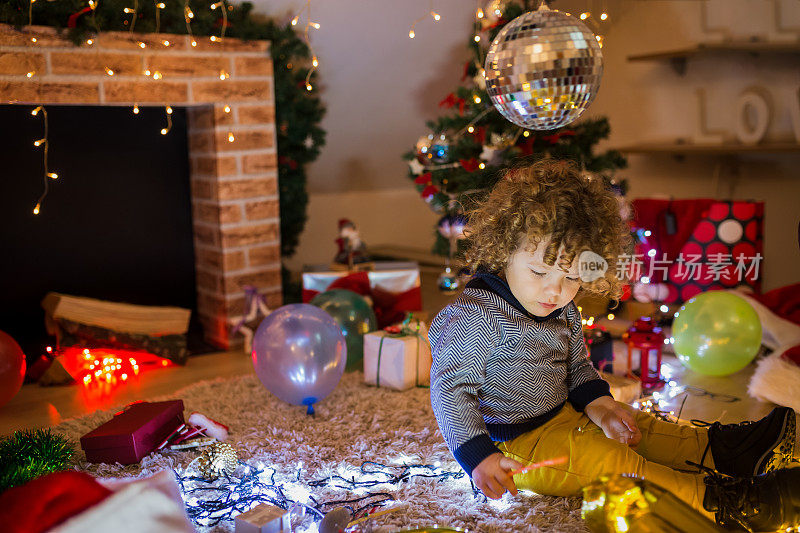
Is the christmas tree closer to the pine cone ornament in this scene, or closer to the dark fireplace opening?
the dark fireplace opening

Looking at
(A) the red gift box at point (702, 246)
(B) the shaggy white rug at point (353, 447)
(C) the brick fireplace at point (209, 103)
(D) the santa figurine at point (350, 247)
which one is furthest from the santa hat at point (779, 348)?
(C) the brick fireplace at point (209, 103)

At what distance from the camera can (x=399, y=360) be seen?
2.33m

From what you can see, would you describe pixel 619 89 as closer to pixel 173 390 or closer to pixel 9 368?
pixel 173 390

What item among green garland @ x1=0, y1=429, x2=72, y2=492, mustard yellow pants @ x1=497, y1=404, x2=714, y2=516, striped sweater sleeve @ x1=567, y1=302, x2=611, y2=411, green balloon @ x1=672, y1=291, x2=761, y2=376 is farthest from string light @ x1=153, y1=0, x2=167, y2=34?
green balloon @ x1=672, y1=291, x2=761, y2=376

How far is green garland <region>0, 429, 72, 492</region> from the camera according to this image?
1.48 meters

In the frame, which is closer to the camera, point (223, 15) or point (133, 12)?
point (133, 12)

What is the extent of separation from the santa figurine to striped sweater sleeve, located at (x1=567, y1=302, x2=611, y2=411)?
5.16 ft

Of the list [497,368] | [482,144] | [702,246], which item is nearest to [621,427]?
[497,368]

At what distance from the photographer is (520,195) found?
1605 millimetres

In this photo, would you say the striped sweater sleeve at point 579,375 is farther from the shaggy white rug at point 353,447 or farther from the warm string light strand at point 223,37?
the warm string light strand at point 223,37

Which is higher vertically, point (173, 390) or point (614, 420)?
point (614, 420)

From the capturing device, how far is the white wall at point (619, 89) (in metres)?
3.34

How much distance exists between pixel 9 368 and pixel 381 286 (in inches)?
55.2

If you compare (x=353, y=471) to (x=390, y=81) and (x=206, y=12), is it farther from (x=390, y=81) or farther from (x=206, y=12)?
(x=390, y=81)
